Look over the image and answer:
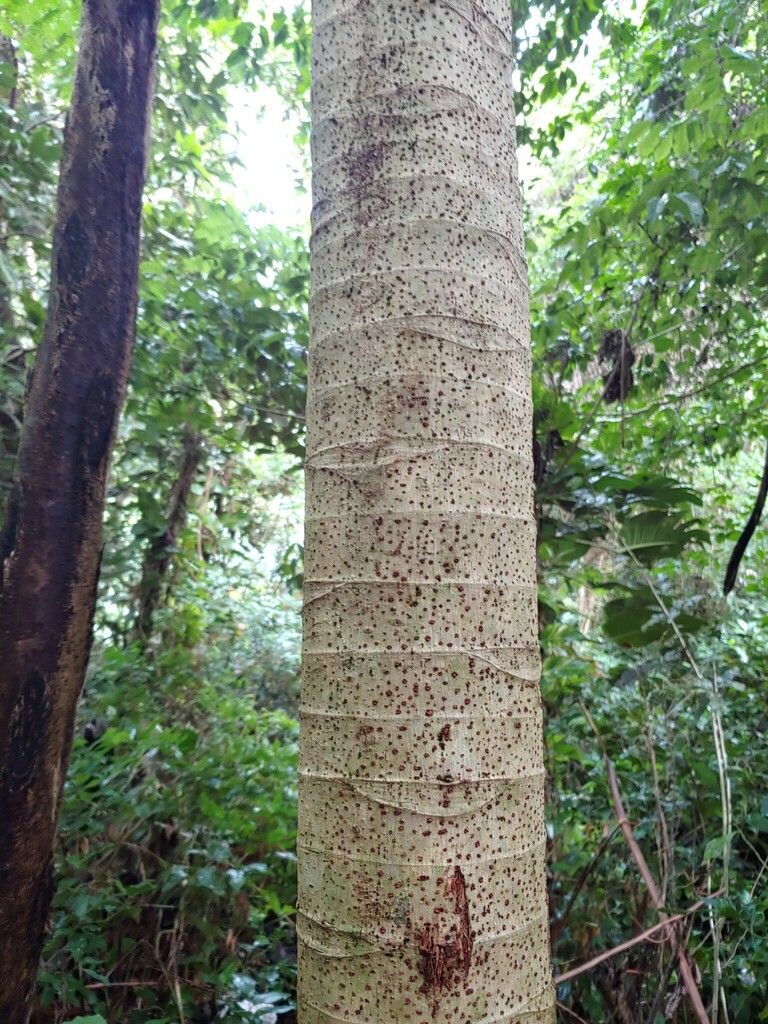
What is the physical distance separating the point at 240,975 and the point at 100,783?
0.88 metres

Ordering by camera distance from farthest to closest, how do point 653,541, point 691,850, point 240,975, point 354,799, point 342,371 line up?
point 240,975
point 653,541
point 691,850
point 342,371
point 354,799

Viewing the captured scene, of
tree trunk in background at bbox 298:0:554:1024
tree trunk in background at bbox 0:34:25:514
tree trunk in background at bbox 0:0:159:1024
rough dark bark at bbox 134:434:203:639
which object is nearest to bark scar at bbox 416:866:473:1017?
tree trunk in background at bbox 298:0:554:1024

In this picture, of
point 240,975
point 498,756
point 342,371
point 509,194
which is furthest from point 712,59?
point 240,975

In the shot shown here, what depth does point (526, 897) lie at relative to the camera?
2.04 feet

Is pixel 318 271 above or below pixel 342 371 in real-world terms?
above

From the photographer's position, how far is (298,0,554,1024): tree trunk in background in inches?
23.0

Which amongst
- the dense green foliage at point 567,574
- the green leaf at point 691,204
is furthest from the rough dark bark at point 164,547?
the green leaf at point 691,204

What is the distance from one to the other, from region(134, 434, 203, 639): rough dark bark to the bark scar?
140 inches

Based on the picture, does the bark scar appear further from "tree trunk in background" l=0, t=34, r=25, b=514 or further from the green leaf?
"tree trunk in background" l=0, t=34, r=25, b=514

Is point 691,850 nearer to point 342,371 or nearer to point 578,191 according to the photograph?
point 342,371

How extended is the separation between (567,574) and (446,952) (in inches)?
91.8

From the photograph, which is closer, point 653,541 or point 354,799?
point 354,799

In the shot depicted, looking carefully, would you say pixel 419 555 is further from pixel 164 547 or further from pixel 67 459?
pixel 164 547

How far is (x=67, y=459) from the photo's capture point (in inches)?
60.7
